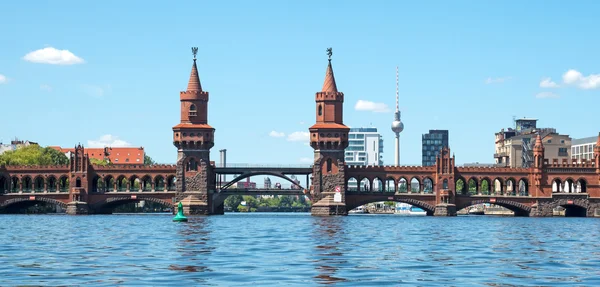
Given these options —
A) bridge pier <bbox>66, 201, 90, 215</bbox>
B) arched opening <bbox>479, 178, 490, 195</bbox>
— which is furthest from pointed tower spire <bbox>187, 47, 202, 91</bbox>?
arched opening <bbox>479, 178, 490, 195</bbox>

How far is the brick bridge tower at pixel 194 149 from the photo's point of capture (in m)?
138

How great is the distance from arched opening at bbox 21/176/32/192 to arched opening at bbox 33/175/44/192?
815 millimetres

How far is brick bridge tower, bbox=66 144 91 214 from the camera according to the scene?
456ft

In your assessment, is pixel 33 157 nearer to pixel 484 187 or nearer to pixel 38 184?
pixel 38 184

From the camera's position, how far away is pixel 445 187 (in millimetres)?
141250

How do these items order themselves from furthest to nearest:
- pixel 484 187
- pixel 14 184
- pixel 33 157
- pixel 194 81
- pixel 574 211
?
1. pixel 484 187
2. pixel 33 157
3. pixel 14 184
4. pixel 574 211
5. pixel 194 81

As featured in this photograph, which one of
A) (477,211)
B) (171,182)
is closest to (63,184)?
(171,182)

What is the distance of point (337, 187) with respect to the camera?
452 ft

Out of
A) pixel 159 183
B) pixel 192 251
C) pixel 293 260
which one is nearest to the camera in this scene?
pixel 293 260

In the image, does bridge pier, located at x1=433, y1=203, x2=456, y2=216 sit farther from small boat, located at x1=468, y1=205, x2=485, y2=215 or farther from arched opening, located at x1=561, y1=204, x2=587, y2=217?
small boat, located at x1=468, y1=205, x2=485, y2=215

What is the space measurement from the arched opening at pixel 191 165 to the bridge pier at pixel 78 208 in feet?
47.4

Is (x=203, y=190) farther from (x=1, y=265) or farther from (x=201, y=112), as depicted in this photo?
(x=1, y=265)

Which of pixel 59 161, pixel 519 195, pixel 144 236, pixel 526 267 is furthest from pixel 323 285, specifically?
pixel 59 161

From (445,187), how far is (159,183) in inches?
1665
